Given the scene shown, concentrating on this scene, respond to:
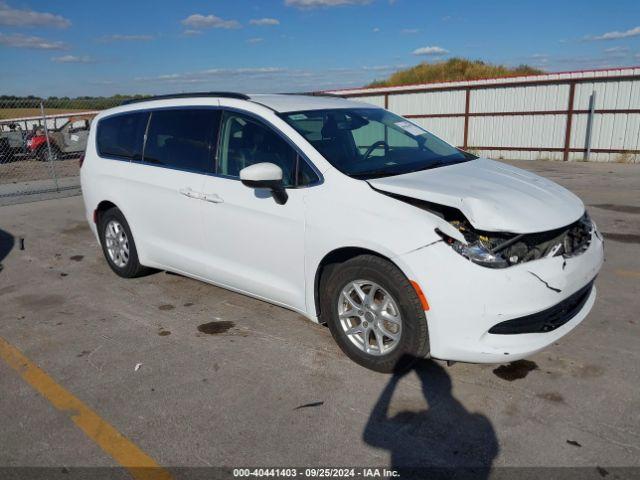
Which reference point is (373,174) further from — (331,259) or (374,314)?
(374,314)

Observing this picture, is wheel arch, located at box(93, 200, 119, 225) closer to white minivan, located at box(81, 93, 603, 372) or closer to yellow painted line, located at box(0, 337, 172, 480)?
white minivan, located at box(81, 93, 603, 372)

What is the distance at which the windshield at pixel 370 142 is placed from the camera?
3.69 metres

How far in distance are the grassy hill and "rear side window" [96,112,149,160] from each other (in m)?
30.7

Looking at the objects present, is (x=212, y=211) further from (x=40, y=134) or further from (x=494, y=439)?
(x=40, y=134)

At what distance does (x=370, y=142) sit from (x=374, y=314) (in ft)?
5.02

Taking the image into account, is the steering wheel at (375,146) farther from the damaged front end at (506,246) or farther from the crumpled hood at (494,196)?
the damaged front end at (506,246)

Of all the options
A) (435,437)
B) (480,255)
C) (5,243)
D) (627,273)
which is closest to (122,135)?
(5,243)

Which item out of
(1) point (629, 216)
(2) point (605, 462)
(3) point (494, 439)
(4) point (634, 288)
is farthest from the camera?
(1) point (629, 216)

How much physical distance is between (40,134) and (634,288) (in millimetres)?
21368

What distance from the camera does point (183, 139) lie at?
14.8ft

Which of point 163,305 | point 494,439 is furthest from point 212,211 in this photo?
point 494,439

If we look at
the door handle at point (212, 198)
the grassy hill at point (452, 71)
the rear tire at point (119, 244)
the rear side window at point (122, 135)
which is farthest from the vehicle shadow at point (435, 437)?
the grassy hill at point (452, 71)

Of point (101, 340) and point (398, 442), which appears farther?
point (101, 340)

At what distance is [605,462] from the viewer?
8.32ft
